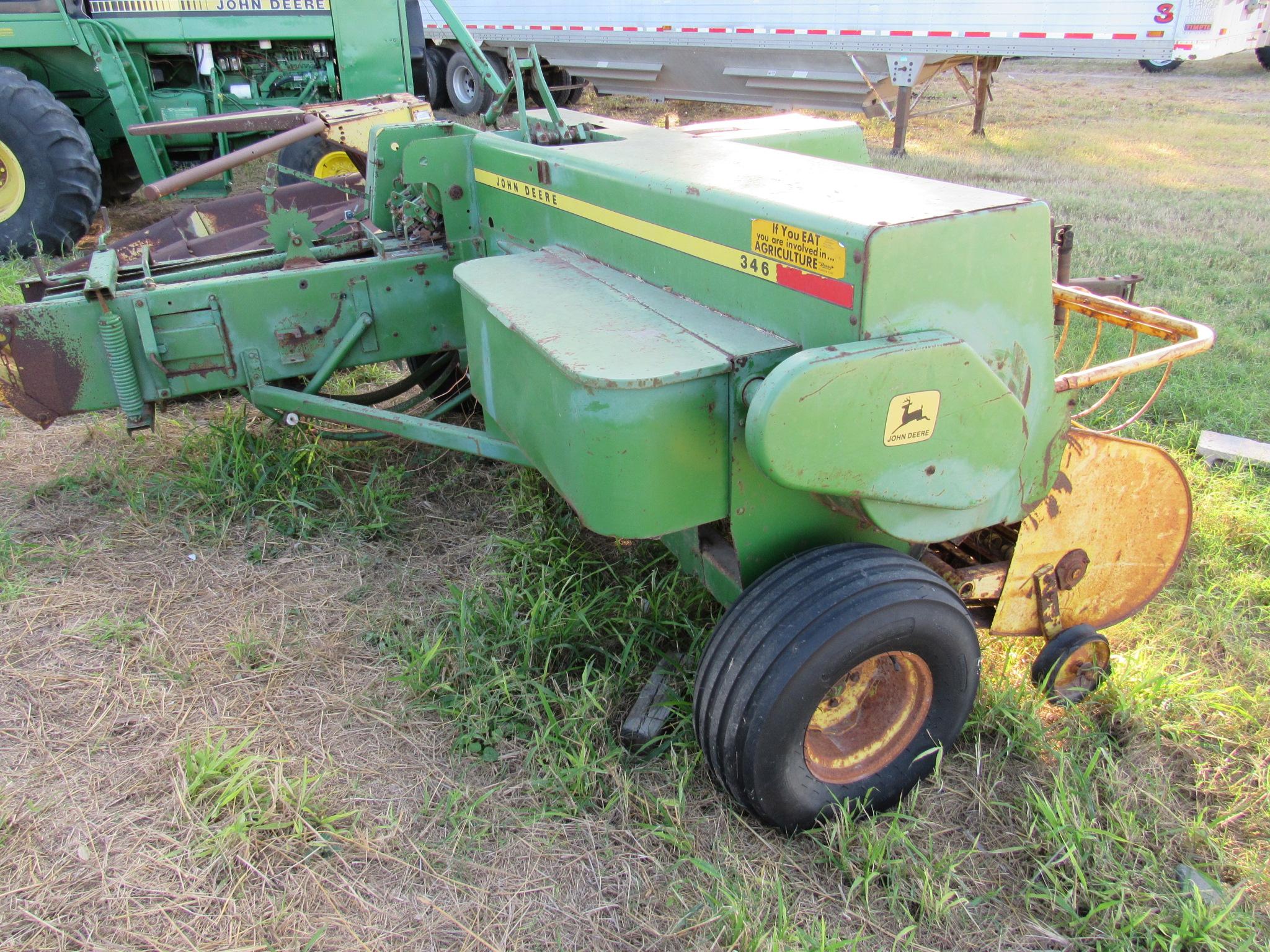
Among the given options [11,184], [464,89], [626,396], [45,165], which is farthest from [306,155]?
[464,89]

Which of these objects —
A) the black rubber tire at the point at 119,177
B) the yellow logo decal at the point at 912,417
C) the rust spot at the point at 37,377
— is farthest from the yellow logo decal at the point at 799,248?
the black rubber tire at the point at 119,177

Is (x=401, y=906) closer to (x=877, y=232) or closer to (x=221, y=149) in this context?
(x=877, y=232)

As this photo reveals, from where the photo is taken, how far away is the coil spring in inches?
110

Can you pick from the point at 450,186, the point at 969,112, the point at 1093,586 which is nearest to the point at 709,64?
the point at 969,112

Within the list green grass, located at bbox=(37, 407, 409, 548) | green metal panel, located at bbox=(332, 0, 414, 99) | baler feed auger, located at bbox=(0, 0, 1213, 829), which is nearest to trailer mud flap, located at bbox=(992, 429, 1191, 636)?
baler feed auger, located at bbox=(0, 0, 1213, 829)

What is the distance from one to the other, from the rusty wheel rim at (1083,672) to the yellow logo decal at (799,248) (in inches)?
50.4

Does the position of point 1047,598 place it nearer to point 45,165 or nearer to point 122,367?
point 122,367

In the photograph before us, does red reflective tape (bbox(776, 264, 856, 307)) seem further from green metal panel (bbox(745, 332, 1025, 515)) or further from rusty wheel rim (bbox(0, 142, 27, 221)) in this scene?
rusty wheel rim (bbox(0, 142, 27, 221))

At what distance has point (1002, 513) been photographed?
225 centimetres

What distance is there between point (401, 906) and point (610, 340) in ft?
3.99

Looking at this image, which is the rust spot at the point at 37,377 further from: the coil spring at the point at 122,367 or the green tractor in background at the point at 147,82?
the green tractor in background at the point at 147,82

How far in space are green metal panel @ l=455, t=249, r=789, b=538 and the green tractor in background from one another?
429 cm

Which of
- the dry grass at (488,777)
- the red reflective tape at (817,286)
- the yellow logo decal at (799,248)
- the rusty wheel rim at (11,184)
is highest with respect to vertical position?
the yellow logo decal at (799,248)

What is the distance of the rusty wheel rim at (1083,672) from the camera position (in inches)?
98.6
